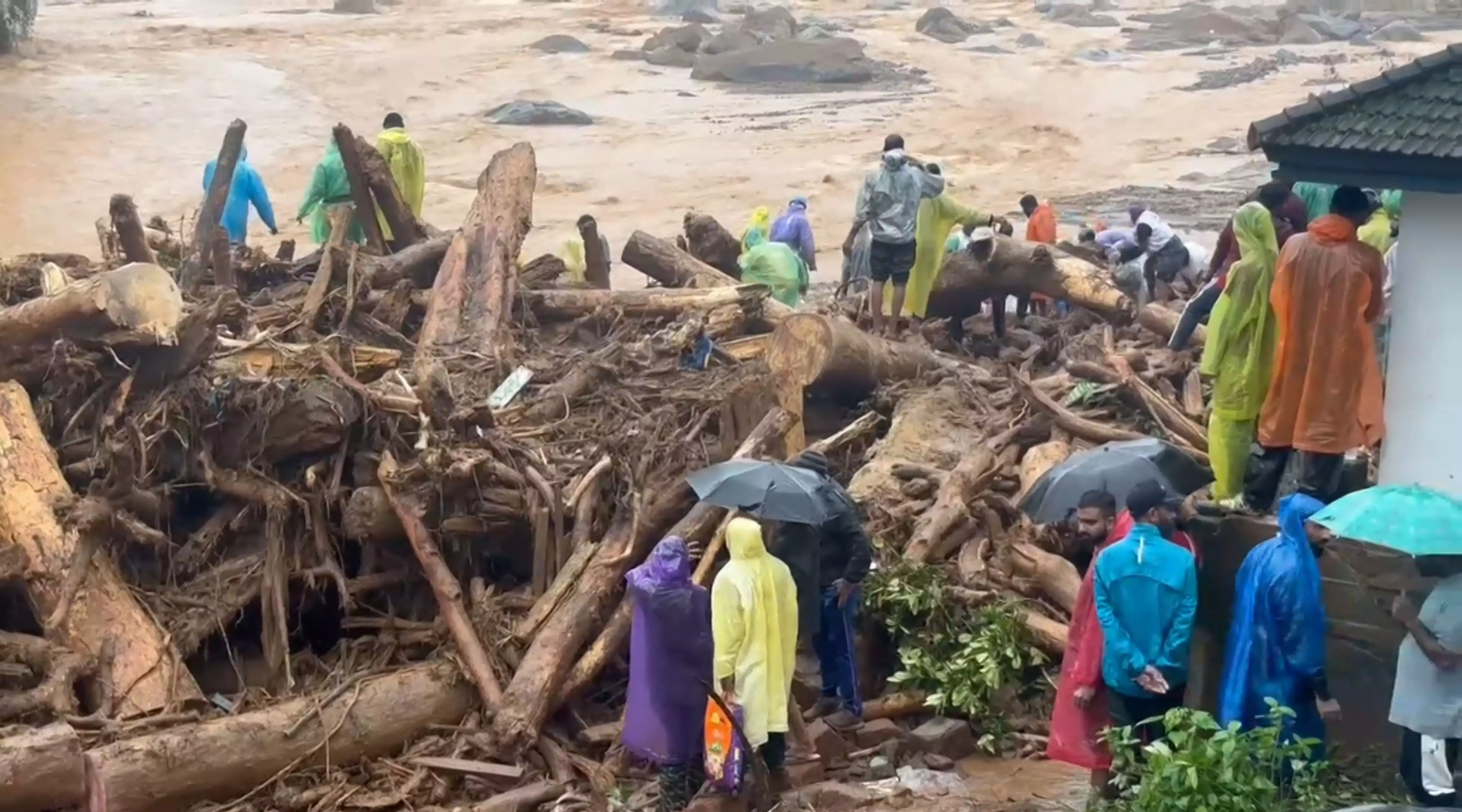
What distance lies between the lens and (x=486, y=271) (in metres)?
12.1

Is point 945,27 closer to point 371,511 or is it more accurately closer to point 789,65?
point 789,65

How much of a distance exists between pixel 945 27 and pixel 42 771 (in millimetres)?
39713

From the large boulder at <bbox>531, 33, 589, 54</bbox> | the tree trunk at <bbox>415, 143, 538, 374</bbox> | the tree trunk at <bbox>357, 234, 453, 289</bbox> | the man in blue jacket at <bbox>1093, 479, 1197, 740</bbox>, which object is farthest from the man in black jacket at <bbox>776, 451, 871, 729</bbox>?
the large boulder at <bbox>531, 33, 589, 54</bbox>

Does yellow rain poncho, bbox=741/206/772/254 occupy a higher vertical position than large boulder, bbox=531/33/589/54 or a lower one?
higher

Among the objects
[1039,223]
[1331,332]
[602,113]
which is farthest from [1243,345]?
[602,113]

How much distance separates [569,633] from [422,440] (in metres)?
1.36

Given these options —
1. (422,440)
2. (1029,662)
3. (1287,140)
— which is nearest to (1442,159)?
(1287,140)

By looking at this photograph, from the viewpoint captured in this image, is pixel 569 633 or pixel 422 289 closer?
pixel 569 633

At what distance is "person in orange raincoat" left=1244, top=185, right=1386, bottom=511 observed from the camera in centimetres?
794

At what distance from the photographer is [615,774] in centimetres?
806

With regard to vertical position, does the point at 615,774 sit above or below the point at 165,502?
below

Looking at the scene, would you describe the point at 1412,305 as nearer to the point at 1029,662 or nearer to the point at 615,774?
the point at 1029,662

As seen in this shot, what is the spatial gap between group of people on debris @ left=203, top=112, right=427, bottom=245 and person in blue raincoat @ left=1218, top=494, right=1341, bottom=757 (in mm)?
8153

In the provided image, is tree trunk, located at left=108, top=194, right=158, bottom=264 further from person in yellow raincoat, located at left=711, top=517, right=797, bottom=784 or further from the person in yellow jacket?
person in yellow raincoat, located at left=711, top=517, right=797, bottom=784
